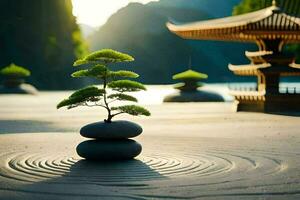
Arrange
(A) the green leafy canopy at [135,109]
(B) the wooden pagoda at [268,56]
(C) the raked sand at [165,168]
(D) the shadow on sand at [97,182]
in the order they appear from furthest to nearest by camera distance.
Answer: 1. (B) the wooden pagoda at [268,56]
2. (A) the green leafy canopy at [135,109]
3. (C) the raked sand at [165,168]
4. (D) the shadow on sand at [97,182]

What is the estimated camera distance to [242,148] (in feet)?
46.3

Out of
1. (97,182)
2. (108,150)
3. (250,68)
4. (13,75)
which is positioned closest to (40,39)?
(13,75)

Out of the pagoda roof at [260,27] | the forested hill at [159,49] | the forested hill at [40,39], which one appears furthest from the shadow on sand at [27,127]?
the forested hill at [159,49]

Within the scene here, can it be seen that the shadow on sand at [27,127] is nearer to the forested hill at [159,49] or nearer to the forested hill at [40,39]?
the forested hill at [40,39]

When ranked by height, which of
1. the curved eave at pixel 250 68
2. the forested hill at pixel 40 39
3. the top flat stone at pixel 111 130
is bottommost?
the top flat stone at pixel 111 130

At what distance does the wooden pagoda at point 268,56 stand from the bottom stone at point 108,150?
18.4 meters

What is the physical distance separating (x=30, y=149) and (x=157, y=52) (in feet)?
485

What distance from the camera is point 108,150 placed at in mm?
11562

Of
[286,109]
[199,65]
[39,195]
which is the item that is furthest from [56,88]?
[199,65]

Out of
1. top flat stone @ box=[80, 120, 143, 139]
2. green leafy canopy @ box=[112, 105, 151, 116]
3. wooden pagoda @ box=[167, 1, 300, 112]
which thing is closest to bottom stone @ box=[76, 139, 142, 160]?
top flat stone @ box=[80, 120, 143, 139]

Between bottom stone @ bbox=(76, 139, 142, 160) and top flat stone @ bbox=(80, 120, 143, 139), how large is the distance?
0.15 meters

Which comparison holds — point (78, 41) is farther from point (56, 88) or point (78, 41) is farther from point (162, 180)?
point (162, 180)

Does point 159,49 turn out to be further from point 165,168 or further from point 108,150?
point 165,168

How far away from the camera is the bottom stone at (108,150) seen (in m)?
11.6
